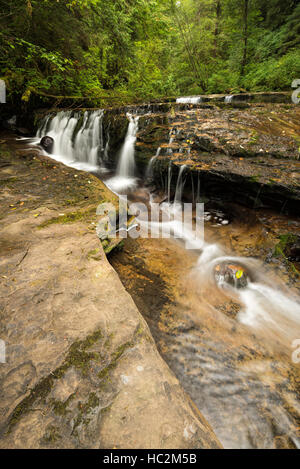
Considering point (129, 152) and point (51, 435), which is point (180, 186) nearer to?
point (129, 152)

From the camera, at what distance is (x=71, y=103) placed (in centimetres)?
918

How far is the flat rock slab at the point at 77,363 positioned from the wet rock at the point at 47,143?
20.6ft

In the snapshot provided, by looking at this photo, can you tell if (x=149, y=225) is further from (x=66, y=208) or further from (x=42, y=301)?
(x=42, y=301)

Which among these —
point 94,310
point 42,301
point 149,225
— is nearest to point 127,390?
point 94,310

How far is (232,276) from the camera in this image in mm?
3254

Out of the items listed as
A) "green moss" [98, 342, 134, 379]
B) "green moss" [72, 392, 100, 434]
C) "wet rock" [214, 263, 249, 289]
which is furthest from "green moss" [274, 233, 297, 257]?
"green moss" [72, 392, 100, 434]

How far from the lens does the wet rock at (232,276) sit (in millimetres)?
3199

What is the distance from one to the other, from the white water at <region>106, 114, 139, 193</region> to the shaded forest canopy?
2560 mm

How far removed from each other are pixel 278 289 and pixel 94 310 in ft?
9.25

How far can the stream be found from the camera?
179cm

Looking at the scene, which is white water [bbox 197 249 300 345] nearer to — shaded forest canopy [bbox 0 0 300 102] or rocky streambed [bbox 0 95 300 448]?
rocky streambed [bbox 0 95 300 448]

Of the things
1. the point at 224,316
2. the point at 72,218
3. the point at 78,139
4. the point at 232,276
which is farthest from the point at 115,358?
the point at 78,139

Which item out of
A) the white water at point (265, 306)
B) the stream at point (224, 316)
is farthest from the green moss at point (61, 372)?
the white water at point (265, 306)

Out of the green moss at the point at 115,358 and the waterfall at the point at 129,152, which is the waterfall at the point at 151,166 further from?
the green moss at the point at 115,358
